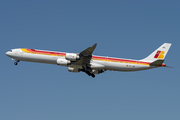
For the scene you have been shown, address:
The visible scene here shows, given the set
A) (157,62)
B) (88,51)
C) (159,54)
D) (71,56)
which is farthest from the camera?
(159,54)

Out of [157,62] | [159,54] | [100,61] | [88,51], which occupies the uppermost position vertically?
[88,51]

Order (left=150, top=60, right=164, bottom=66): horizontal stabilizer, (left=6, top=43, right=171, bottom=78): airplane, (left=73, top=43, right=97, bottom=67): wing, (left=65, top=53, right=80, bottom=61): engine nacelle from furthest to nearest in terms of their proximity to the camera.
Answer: (left=6, top=43, right=171, bottom=78): airplane < (left=150, top=60, right=164, bottom=66): horizontal stabilizer < (left=65, top=53, right=80, bottom=61): engine nacelle < (left=73, top=43, right=97, bottom=67): wing

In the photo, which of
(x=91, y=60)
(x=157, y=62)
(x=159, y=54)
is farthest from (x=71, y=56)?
(x=159, y=54)

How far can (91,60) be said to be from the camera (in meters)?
54.1

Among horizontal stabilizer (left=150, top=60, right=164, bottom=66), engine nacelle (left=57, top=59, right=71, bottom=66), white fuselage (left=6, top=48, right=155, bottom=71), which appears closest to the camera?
horizontal stabilizer (left=150, top=60, right=164, bottom=66)

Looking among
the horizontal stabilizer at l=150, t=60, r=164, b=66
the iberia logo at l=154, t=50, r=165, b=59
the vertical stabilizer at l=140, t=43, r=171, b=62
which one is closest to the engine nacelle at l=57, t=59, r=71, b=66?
the vertical stabilizer at l=140, t=43, r=171, b=62

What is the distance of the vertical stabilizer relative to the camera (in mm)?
55094

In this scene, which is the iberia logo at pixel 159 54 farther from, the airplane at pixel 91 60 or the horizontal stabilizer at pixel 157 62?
the horizontal stabilizer at pixel 157 62

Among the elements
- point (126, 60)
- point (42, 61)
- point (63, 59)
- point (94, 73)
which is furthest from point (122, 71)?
point (42, 61)

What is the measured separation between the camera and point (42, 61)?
179ft

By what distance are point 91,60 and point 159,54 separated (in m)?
16.1

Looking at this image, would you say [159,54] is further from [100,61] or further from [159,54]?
[100,61]

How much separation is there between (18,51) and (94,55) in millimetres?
18425

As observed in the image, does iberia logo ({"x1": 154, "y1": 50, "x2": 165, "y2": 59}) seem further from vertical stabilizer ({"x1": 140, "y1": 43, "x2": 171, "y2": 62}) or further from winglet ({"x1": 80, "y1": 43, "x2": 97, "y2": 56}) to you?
winglet ({"x1": 80, "y1": 43, "x2": 97, "y2": 56})
